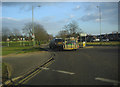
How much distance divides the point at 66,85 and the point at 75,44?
1577 cm

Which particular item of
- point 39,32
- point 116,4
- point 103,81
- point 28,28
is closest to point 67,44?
point 116,4

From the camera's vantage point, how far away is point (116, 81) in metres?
4.96

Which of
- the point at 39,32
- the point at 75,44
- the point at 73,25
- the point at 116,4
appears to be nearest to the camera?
the point at 116,4

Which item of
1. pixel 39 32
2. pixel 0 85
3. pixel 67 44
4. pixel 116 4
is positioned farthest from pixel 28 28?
pixel 0 85

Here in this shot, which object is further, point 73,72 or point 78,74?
point 73,72

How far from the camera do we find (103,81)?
5004 millimetres

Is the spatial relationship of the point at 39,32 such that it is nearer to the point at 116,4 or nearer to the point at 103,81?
the point at 116,4

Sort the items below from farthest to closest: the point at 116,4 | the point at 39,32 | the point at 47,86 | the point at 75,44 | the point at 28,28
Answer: the point at 28,28, the point at 39,32, the point at 75,44, the point at 116,4, the point at 47,86

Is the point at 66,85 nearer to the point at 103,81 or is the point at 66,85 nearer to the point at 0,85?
the point at 103,81

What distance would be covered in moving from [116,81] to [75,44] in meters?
15.4

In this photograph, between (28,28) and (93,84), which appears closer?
(93,84)

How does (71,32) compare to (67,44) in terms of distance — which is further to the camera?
(71,32)

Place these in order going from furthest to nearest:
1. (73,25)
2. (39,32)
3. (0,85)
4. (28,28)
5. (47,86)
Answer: (28,28)
(39,32)
(73,25)
(0,85)
(47,86)

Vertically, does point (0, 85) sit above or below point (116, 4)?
below
